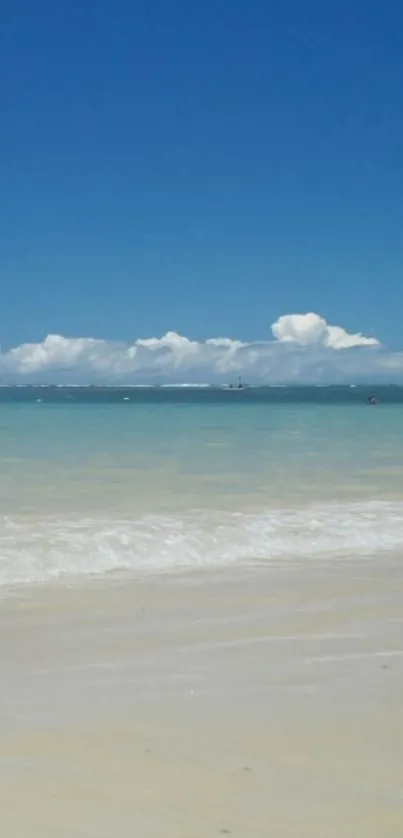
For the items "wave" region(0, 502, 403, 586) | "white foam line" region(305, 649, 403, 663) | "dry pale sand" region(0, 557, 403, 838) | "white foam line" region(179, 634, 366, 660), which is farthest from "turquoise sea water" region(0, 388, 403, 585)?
"white foam line" region(305, 649, 403, 663)

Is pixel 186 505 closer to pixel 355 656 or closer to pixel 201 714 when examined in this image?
pixel 355 656

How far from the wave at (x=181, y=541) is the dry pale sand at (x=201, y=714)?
134 centimetres

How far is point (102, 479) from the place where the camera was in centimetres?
1842

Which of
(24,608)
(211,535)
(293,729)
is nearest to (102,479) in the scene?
(211,535)

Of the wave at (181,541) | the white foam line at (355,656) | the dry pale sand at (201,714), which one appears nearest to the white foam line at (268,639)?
the dry pale sand at (201,714)

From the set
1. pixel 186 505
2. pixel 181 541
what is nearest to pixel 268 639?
pixel 181 541

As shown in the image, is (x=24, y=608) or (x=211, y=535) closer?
(x=24, y=608)

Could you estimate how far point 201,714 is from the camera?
5.25 meters

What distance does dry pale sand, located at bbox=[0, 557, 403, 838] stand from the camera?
4.10 meters

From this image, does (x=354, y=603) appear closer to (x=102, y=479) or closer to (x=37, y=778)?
(x=37, y=778)

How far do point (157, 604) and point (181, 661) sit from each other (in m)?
1.73

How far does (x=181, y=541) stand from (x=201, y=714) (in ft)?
18.4

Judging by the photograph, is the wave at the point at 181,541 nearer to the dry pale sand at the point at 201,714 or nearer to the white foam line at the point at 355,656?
the dry pale sand at the point at 201,714

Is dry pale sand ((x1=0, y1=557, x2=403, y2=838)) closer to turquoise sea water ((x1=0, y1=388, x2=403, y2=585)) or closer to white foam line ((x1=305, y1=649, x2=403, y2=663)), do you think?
white foam line ((x1=305, y1=649, x2=403, y2=663))
